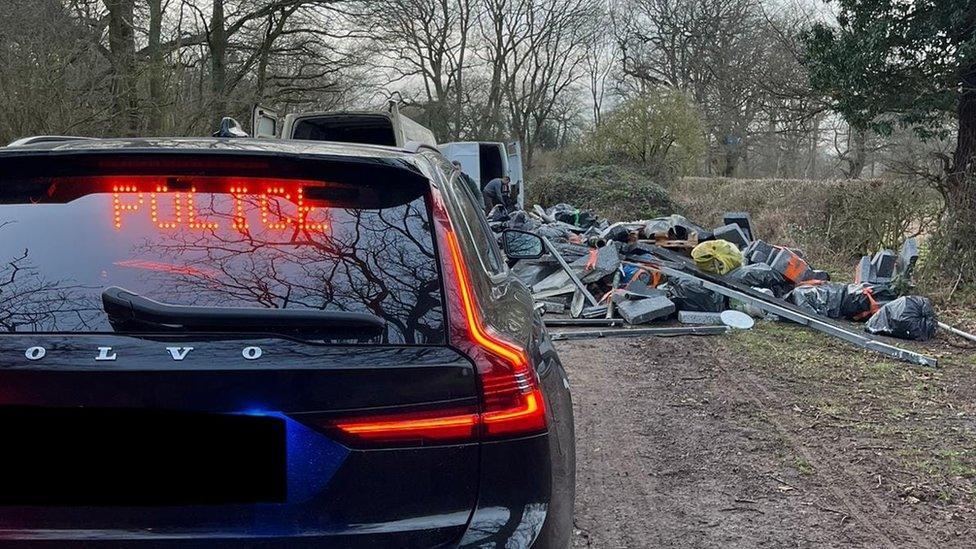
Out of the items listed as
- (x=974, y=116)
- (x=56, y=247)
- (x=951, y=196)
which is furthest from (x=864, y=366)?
(x=56, y=247)

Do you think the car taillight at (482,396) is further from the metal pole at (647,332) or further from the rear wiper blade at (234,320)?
the metal pole at (647,332)

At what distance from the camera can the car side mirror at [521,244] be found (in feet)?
14.0

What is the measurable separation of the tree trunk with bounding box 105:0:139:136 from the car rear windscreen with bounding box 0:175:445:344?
12.0 meters

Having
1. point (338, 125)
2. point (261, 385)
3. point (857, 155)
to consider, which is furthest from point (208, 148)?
point (857, 155)

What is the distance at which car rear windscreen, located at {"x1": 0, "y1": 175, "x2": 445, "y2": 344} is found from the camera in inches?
66.7

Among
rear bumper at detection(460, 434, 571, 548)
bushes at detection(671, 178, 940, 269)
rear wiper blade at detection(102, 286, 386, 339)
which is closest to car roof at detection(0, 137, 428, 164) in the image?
rear wiper blade at detection(102, 286, 386, 339)

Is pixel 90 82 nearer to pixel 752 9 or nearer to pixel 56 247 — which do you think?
pixel 56 247

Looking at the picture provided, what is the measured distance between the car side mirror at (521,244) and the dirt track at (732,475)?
1346 millimetres

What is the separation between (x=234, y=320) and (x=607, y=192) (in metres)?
21.8

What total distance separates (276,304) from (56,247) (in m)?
0.64

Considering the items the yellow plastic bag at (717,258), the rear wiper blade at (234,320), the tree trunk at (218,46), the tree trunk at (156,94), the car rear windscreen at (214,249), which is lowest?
the yellow plastic bag at (717,258)

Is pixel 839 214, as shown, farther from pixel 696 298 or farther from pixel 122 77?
pixel 122 77

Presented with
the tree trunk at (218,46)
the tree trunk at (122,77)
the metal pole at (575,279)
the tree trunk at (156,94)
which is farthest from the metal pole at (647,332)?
the tree trunk at (218,46)

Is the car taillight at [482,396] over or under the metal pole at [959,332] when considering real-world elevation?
over
